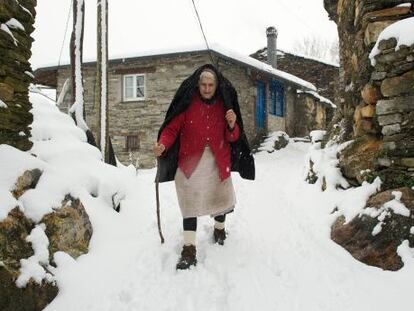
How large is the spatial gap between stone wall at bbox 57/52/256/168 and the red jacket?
40.7 ft

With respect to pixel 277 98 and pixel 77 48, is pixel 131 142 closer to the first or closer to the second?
pixel 277 98

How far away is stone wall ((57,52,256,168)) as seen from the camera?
16562 mm

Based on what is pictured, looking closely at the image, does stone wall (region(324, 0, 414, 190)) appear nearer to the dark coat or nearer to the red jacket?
the dark coat

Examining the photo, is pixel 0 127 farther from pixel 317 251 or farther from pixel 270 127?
pixel 270 127

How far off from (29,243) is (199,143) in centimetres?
171

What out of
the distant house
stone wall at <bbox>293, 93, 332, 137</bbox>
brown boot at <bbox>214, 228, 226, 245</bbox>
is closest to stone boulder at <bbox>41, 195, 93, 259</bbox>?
brown boot at <bbox>214, 228, 226, 245</bbox>

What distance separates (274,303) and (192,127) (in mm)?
1763

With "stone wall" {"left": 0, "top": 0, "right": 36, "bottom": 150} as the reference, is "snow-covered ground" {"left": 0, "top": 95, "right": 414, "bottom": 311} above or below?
below

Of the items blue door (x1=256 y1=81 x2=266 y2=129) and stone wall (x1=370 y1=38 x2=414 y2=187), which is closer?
A: stone wall (x1=370 y1=38 x2=414 y2=187)

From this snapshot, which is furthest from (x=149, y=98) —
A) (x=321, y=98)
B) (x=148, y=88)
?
(x=321, y=98)

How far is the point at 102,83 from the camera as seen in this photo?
8008 mm

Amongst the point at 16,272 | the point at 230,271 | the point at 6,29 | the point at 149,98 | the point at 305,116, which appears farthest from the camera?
the point at 305,116

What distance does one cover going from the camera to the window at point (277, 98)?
20297mm

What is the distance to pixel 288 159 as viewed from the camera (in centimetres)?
1577
